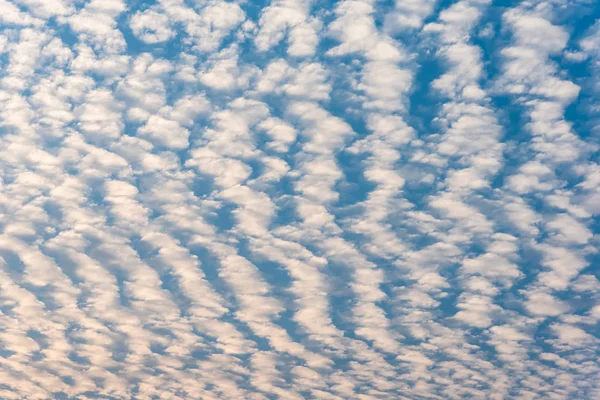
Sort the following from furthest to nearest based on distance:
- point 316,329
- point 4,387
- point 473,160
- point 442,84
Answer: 1. point 4,387
2. point 316,329
3. point 473,160
4. point 442,84

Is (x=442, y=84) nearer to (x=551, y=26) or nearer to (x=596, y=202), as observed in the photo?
(x=551, y=26)

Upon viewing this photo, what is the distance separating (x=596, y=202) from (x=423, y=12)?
7.43 metres

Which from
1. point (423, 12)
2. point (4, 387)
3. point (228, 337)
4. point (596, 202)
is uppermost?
point (423, 12)

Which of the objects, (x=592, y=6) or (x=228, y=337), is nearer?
(x=592, y=6)

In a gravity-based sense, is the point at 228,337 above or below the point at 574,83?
below

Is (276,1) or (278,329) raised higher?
(276,1)

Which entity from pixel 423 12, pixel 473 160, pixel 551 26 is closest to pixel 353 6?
pixel 423 12

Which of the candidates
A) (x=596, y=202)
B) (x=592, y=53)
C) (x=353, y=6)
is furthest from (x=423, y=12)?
(x=596, y=202)

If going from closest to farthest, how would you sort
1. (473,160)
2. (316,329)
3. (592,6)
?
(592,6)
(473,160)
(316,329)

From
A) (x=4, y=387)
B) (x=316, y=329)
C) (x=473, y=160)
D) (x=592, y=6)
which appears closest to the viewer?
(x=592, y=6)

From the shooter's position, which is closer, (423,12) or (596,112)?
(423,12)

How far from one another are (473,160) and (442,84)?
252 centimetres

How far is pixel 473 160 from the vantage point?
51.6ft

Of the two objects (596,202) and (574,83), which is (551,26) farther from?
(596,202)
